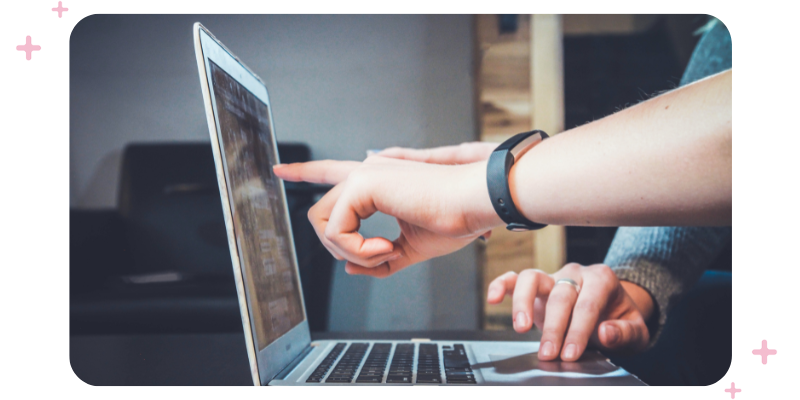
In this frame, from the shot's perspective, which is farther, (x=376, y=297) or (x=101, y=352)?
(x=376, y=297)

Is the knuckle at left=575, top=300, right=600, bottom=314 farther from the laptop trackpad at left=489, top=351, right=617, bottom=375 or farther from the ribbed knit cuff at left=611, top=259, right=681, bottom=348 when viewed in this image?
the ribbed knit cuff at left=611, top=259, right=681, bottom=348

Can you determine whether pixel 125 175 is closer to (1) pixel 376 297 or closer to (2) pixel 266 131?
(1) pixel 376 297

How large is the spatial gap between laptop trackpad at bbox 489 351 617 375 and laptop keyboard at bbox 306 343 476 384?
0.14ft

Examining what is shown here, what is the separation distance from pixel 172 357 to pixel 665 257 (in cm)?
78

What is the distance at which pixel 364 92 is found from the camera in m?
1.26

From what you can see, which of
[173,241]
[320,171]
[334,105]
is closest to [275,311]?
[320,171]

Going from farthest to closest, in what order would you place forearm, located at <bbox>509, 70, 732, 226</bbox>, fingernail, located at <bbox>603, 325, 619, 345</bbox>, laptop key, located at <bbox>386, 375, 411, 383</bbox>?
fingernail, located at <bbox>603, 325, 619, 345</bbox>
laptop key, located at <bbox>386, 375, 411, 383</bbox>
forearm, located at <bbox>509, 70, 732, 226</bbox>

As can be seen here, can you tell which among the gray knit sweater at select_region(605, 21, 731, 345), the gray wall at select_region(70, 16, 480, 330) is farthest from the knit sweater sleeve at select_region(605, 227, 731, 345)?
the gray wall at select_region(70, 16, 480, 330)

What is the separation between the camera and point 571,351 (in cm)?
54

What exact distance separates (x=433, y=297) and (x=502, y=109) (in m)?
0.58

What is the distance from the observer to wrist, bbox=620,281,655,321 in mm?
665

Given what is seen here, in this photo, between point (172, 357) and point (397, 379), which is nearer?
point (397, 379)

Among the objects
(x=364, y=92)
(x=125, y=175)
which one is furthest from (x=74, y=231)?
(x=364, y=92)
